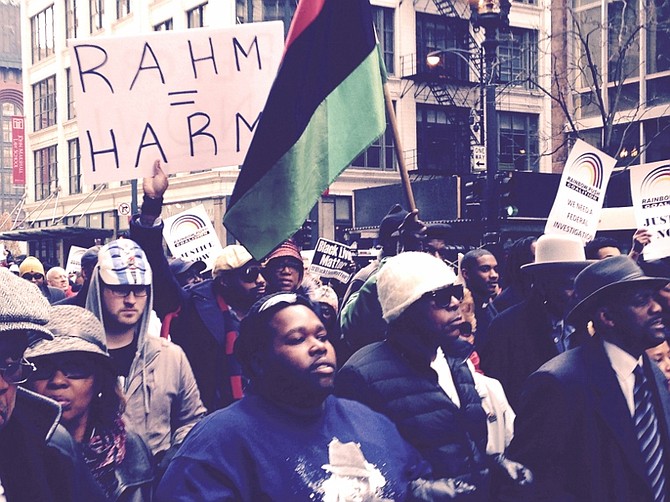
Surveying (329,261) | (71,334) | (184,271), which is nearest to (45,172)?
(329,261)

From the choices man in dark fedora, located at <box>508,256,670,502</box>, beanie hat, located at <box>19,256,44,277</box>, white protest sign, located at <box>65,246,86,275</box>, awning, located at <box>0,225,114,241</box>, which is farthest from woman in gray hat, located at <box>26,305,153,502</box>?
awning, located at <box>0,225,114,241</box>

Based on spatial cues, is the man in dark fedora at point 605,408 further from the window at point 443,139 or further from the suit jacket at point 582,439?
the window at point 443,139

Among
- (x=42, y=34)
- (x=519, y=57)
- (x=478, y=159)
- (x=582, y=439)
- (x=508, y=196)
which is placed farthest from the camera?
(x=42, y=34)

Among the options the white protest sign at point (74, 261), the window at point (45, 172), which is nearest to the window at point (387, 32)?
the window at point (45, 172)

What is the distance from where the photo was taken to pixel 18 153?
52.1 m

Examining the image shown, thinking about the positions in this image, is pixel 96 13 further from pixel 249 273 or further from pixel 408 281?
pixel 408 281

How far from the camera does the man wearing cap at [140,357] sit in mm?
4211

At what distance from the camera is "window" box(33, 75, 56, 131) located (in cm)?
4888

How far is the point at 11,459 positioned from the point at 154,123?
10.0 ft

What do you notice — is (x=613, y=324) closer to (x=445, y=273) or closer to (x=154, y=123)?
(x=445, y=273)

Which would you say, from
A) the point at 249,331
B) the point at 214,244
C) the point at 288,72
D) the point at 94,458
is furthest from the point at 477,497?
the point at 214,244

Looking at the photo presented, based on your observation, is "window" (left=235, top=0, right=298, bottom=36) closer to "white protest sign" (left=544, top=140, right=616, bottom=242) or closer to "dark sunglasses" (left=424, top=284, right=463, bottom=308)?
"white protest sign" (left=544, top=140, right=616, bottom=242)

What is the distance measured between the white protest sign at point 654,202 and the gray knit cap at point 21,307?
6.77 metres

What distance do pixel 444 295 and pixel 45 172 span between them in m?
48.4
